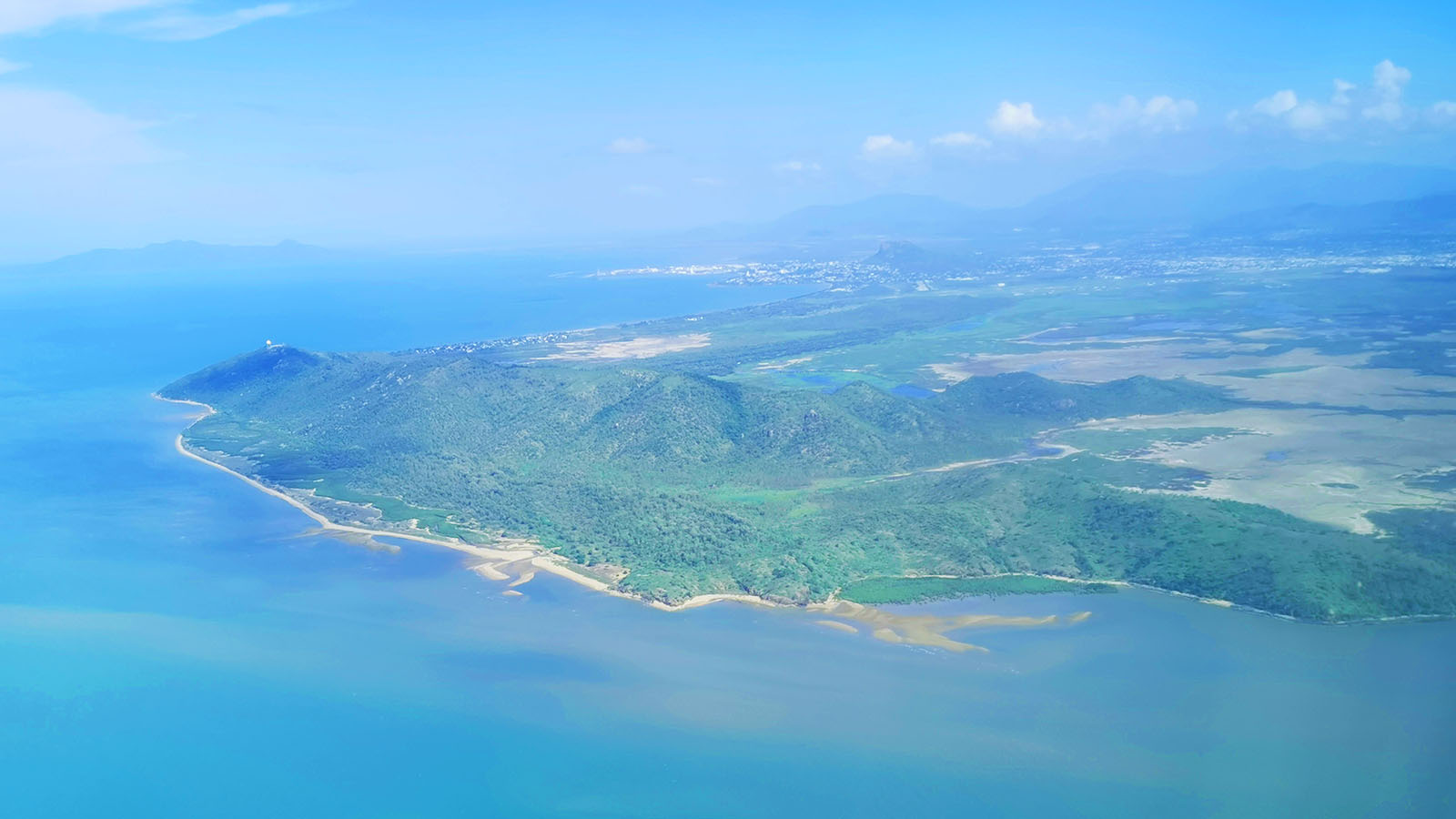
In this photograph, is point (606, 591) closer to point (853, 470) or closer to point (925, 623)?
point (925, 623)

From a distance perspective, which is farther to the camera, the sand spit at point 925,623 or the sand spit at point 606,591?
the sand spit at point 606,591

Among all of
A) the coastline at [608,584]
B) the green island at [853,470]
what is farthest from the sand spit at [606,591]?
the green island at [853,470]

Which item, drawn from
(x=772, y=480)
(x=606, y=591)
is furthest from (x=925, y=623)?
(x=772, y=480)

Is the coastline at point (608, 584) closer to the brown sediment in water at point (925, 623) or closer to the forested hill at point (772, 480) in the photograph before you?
the brown sediment in water at point (925, 623)

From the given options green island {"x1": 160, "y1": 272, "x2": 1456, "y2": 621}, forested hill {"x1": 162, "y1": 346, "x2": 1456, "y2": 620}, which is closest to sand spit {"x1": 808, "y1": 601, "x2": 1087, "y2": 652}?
green island {"x1": 160, "y1": 272, "x2": 1456, "y2": 621}

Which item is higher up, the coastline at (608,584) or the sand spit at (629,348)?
the sand spit at (629,348)
